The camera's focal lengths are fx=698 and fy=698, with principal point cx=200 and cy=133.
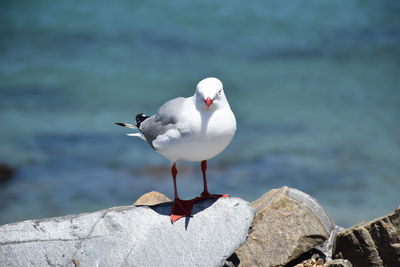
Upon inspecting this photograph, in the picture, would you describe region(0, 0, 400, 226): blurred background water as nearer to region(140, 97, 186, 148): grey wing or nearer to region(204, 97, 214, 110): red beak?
region(140, 97, 186, 148): grey wing

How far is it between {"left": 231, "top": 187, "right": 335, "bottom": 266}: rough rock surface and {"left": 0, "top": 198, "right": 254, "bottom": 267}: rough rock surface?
0.15 m

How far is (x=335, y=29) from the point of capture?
55.7ft

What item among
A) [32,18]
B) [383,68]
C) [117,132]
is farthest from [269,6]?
[117,132]

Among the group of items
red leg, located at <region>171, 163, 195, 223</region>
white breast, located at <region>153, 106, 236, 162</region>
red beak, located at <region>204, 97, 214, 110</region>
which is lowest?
red leg, located at <region>171, 163, 195, 223</region>

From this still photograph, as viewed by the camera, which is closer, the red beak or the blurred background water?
the red beak

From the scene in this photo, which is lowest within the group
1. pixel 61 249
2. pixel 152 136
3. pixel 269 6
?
pixel 61 249

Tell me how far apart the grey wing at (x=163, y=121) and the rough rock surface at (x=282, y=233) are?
3.23 feet

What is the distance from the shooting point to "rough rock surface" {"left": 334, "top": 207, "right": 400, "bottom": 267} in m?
5.04

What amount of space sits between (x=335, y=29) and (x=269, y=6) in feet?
7.96

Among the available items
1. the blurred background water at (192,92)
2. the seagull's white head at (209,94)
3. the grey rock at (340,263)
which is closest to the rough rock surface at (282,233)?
the grey rock at (340,263)

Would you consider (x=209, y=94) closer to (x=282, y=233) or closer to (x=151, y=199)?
(x=282, y=233)

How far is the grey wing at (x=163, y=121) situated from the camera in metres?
5.13

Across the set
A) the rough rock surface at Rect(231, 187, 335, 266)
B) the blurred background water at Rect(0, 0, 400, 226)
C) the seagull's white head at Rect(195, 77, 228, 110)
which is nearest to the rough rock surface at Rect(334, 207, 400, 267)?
the rough rock surface at Rect(231, 187, 335, 266)

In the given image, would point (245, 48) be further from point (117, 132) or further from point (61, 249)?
point (61, 249)
